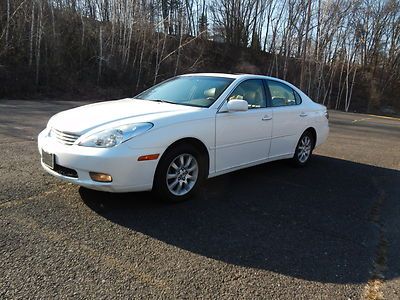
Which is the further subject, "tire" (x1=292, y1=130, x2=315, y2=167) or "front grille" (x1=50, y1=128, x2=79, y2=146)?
"tire" (x1=292, y1=130, x2=315, y2=167)

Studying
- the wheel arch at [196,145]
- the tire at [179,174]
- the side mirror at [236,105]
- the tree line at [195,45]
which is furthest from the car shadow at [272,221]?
the tree line at [195,45]

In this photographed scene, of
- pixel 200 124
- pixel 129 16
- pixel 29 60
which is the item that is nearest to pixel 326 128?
pixel 200 124

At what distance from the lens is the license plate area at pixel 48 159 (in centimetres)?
392

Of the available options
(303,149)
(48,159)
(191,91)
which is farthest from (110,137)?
(303,149)

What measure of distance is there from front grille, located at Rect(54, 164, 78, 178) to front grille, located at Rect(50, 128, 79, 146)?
0.84 ft

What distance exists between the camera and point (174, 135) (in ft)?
13.1

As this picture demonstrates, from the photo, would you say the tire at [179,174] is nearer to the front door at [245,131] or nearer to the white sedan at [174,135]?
the white sedan at [174,135]

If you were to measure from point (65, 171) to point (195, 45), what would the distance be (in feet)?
103

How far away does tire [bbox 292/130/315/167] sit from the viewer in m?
Answer: 6.29

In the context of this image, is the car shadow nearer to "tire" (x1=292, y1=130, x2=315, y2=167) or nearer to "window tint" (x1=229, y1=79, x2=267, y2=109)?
"tire" (x1=292, y1=130, x2=315, y2=167)

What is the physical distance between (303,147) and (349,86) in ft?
118

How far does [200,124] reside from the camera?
4.30 m

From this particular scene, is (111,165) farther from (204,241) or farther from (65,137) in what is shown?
(204,241)

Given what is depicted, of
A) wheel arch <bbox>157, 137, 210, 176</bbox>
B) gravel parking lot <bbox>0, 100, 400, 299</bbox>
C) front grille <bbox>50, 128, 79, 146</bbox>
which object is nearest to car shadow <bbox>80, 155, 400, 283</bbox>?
gravel parking lot <bbox>0, 100, 400, 299</bbox>
